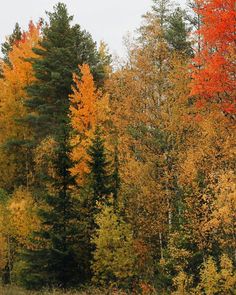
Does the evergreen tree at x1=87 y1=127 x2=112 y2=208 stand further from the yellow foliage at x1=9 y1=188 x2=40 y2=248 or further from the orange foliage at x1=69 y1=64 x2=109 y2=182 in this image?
the yellow foliage at x1=9 y1=188 x2=40 y2=248

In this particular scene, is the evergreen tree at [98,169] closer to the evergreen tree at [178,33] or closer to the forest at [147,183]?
the forest at [147,183]

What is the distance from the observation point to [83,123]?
27875 millimetres

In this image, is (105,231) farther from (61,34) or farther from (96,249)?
(61,34)

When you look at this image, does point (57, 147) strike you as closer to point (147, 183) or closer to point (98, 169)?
point (98, 169)

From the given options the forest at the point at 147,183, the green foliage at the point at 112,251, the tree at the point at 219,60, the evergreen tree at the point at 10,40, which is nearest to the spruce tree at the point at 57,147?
the forest at the point at 147,183

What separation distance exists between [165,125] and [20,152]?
54.0ft

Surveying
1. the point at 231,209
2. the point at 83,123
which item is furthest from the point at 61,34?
the point at 231,209

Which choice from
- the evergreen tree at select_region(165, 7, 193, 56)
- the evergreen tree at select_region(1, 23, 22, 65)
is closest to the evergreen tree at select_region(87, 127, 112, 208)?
the evergreen tree at select_region(165, 7, 193, 56)

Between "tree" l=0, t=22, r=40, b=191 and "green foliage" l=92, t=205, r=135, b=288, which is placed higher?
"tree" l=0, t=22, r=40, b=191

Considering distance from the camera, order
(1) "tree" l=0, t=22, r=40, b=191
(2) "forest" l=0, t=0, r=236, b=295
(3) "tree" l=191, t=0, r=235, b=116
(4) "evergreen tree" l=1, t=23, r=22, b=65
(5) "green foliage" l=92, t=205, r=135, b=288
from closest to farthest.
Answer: (2) "forest" l=0, t=0, r=236, b=295 → (3) "tree" l=191, t=0, r=235, b=116 → (5) "green foliage" l=92, t=205, r=135, b=288 → (1) "tree" l=0, t=22, r=40, b=191 → (4) "evergreen tree" l=1, t=23, r=22, b=65

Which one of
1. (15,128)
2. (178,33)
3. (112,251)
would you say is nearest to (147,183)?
(112,251)

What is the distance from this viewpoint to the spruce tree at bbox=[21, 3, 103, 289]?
23.5m

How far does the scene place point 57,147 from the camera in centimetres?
2645

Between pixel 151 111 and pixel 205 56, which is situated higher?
pixel 205 56
